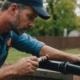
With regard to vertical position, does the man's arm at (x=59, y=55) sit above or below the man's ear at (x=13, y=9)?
below

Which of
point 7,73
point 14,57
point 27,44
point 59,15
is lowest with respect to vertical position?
point 14,57

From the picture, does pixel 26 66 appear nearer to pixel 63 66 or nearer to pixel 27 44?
pixel 63 66

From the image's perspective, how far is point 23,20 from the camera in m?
2.02

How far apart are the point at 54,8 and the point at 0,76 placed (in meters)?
33.4

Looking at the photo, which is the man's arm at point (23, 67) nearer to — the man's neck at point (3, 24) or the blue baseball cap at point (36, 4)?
the blue baseball cap at point (36, 4)

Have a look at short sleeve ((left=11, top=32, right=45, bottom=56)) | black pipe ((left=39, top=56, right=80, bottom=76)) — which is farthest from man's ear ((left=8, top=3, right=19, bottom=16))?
black pipe ((left=39, top=56, right=80, bottom=76))

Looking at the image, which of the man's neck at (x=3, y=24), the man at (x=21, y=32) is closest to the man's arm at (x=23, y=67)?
the man at (x=21, y=32)

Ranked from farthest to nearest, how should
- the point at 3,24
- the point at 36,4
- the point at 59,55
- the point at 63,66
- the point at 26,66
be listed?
the point at 59,55 < the point at 3,24 < the point at 36,4 < the point at 63,66 < the point at 26,66

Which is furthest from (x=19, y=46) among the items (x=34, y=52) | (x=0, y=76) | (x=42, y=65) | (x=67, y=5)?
(x=67, y=5)

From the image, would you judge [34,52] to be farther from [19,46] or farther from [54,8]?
[54,8]

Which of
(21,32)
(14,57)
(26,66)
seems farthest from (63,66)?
(14,57)

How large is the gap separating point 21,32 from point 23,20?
0.08 meters

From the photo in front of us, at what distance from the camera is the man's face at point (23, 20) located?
2008mm

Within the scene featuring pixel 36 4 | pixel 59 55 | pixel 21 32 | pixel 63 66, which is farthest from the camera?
pixel 59 55
